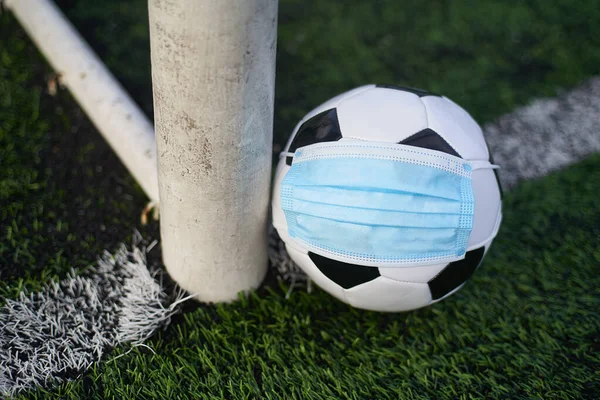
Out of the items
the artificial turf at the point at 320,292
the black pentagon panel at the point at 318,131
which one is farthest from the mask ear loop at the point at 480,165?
the artificial turf at the point at 320,292

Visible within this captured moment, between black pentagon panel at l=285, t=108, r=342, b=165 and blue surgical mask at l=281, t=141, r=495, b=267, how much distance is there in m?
0.05

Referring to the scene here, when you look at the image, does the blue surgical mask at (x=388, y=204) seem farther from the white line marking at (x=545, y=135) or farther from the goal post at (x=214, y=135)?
the white line marking at (x=545, y=135)

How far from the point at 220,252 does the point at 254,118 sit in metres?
0.61

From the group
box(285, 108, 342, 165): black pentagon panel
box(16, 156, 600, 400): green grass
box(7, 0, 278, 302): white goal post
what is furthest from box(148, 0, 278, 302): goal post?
box(16, 156, 600, 400): green grass

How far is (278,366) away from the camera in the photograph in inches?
93.7

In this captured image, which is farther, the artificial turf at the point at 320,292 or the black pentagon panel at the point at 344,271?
the artificial turf at the point at 320,292

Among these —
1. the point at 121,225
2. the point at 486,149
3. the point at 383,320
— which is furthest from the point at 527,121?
the point at 121,225

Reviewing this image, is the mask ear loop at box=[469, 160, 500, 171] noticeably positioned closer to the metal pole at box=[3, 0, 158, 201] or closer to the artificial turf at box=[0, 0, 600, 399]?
the artificial turf at box=[0, 0, 600, 399]

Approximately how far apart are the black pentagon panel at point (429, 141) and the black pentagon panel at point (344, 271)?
0.48 m

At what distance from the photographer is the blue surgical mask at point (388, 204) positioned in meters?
2.08

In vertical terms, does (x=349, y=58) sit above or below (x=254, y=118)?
below

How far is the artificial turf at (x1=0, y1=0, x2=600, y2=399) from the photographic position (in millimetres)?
2344

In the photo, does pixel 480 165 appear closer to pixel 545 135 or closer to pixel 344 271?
pixel 344 271

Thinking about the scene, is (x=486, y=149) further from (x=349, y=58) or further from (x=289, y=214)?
(x=349, y=58)
